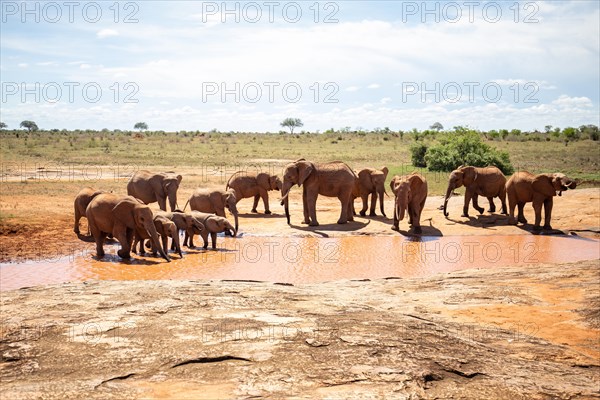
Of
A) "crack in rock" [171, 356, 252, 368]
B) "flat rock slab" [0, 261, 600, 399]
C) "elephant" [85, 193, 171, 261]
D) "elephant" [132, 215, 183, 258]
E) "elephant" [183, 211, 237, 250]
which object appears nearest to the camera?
"flat rock slab" [0, 261, 600, 399]

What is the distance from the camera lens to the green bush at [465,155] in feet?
96.8

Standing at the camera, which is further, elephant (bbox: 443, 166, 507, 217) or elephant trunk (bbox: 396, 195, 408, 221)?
elephant (bbox: 443, 166, 507, 217)

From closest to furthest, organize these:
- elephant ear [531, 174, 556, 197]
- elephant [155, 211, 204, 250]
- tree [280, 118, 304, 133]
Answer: elephant [155, 211, 204, 250], elephant ear [531, 174, 556, 197], tree [280, 118, 304, 133]

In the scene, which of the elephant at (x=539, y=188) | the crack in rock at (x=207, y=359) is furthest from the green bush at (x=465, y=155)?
the crack in rock at (x=207, y=359)

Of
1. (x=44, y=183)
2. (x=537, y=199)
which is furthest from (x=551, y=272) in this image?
(x=44, y=183)

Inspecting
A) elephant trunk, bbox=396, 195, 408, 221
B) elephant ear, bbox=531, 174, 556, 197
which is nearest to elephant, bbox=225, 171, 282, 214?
elephant trunk, bbox=396, 195, 408, 221

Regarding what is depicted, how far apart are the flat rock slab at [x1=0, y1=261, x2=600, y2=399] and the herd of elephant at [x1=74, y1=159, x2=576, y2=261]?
3729mm

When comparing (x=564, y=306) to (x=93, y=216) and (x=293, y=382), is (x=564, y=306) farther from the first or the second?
(x=93, y=216)

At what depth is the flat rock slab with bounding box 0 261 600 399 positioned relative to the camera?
5605 mm

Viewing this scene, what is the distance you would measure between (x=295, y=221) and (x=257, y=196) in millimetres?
2441

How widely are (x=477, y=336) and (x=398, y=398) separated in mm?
2739

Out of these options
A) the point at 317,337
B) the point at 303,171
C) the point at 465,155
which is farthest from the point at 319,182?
the point at 465,155

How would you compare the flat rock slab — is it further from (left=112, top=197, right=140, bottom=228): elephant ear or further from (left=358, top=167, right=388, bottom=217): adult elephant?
(left=358, top=167, right=388, bottom=217): adult elephant

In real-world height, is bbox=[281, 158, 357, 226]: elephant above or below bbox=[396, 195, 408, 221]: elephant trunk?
above
